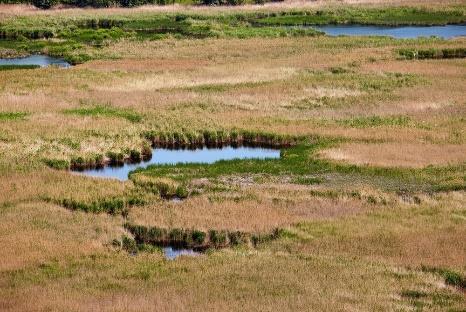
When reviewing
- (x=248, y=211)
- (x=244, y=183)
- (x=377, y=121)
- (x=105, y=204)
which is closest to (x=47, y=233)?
(x=105, y=204)

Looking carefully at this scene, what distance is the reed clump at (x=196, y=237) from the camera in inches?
1077

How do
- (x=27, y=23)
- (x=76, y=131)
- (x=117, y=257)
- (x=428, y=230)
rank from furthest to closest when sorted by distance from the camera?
(x=27, y=23)
(x=76, y=131)
(x=428, y=230)
(x=117, y=257)

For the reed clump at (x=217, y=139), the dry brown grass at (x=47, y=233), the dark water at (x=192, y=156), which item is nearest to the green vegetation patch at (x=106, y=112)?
the reed clump at (x=217, y=139)

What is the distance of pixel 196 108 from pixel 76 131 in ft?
29.3

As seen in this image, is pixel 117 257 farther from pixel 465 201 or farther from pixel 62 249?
pixel 465 201

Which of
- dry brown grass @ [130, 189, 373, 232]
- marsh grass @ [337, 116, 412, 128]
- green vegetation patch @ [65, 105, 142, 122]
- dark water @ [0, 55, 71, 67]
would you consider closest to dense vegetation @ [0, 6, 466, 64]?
dark water @ [0, 55, 71, 67]

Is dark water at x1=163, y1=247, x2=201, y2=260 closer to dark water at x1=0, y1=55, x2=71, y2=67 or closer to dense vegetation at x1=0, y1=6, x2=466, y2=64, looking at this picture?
dark water at x1=0, y1=55, x2=71, y2=67

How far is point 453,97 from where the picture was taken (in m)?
53.3

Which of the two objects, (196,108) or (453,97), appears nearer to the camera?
(196,108)

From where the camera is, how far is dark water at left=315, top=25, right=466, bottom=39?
91062 mm

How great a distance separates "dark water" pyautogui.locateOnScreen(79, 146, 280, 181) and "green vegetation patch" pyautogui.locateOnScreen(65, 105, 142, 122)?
535 cm

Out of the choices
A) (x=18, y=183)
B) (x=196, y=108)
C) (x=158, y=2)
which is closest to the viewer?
(x=18, y=183)

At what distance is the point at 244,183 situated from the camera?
34625 millimetres

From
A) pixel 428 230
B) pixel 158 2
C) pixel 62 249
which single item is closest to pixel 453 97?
pixel 428 230
